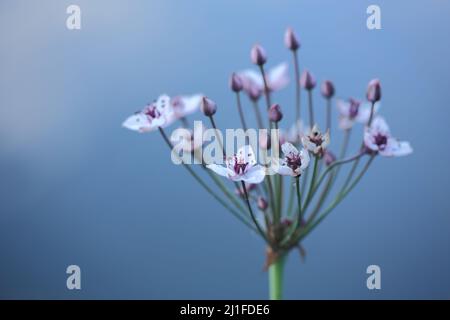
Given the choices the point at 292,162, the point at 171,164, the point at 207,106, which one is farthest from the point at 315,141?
the point at 171,164

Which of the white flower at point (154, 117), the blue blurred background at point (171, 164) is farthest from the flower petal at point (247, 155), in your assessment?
the blue blurred background at point (171, 164)

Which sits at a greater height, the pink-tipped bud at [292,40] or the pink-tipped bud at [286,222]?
the pink-tipped bud at [292,40]

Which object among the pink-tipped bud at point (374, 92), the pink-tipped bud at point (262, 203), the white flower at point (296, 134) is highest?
the pink-tipped bud at point (374, 92)

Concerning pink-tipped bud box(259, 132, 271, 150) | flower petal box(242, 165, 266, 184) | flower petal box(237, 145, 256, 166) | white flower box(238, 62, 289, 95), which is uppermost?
white flower box(238, 62, 289, 95)

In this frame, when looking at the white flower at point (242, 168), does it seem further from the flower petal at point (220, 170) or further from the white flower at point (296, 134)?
the white flower at point (296, 134)

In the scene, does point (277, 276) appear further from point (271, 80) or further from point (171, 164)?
point (171, 164)

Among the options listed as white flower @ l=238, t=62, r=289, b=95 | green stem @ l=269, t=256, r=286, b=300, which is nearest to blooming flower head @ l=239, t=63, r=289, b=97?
white flower @ l=238, t=62, r=289, b=95

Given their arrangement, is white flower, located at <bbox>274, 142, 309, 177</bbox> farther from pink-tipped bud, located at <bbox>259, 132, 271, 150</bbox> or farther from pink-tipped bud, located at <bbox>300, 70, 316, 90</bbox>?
pink-tipped bud, located at <bbox>300, 70, 316, 90</bbox>
